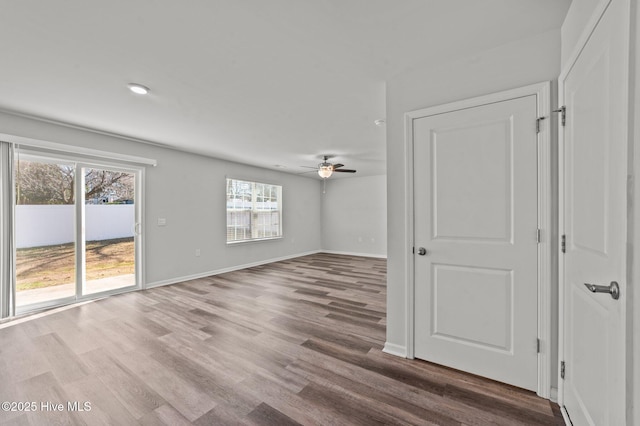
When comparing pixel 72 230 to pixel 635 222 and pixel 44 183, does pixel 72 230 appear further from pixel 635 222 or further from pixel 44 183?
pixel 635 222

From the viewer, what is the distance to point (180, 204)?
4961mm

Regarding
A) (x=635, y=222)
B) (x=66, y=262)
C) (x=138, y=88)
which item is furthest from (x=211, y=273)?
(x=635, y=222)

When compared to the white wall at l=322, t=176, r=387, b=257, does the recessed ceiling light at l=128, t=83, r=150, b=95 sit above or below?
above

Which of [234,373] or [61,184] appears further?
[61,184]

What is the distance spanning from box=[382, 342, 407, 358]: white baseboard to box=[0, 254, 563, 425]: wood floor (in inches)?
2.4

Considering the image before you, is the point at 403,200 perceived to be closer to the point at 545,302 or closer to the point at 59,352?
the point at 545,302

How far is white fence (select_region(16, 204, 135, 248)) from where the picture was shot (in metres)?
3.34

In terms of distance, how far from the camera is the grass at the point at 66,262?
11.1 ft

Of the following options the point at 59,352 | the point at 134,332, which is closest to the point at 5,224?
the point at 59,352

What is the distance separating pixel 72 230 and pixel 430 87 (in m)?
4.98

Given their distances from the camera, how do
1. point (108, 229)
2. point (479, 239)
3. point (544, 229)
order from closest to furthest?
point (544, 229)
point (479, 239)
point (108, 229)

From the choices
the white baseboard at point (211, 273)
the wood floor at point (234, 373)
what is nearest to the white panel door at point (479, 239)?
the wood floor at point (234, 373)

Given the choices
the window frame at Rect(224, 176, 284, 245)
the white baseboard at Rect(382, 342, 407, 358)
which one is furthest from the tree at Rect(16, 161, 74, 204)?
the white baseboard at Rect(382, 342, 407, 358)

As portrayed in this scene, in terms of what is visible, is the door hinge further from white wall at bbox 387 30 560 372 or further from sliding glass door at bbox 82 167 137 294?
sliding glass door at bbox 82 167 137 294
